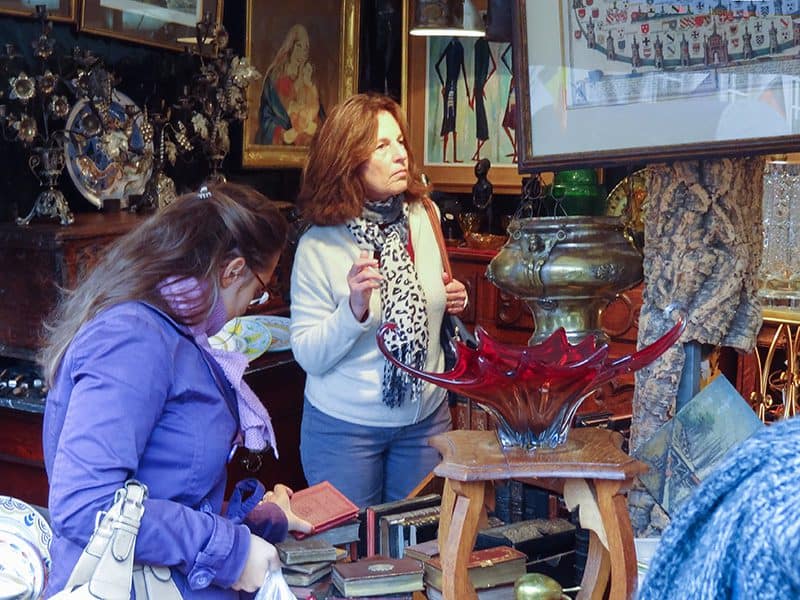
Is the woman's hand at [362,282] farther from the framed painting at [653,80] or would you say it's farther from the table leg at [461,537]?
the table leg at [461,537]

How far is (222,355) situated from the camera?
5.77 feet

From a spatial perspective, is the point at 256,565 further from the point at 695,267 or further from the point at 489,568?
the point at 695,267

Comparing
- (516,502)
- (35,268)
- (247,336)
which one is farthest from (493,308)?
(516,502)

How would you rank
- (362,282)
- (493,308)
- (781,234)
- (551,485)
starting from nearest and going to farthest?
(551,485) → (362,282) → (781,234) → (493,308)

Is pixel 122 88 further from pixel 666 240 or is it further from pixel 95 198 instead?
pixel 666 240

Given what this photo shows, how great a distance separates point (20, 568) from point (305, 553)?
0.62m

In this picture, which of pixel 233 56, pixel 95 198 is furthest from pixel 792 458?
pixel 233 56

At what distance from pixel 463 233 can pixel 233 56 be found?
1.56m

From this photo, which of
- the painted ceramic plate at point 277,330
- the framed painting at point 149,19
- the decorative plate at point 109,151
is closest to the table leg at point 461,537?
the painted ceramic plate at point 277,330

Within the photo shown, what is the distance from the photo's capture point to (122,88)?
412 centimetres

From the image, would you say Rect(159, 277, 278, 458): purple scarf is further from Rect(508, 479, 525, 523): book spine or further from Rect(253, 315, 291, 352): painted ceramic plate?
Rect(253, 315, 291, 352): painted ceramic plate

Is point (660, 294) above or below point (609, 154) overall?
below

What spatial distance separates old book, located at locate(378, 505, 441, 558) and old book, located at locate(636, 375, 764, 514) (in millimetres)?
388

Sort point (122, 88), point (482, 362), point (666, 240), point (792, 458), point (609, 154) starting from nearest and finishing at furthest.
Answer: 1. point (792, 458)
2. point (482, 362)
3. point (609, 154)
4. point (666, 240)
5. point (122, 88)
